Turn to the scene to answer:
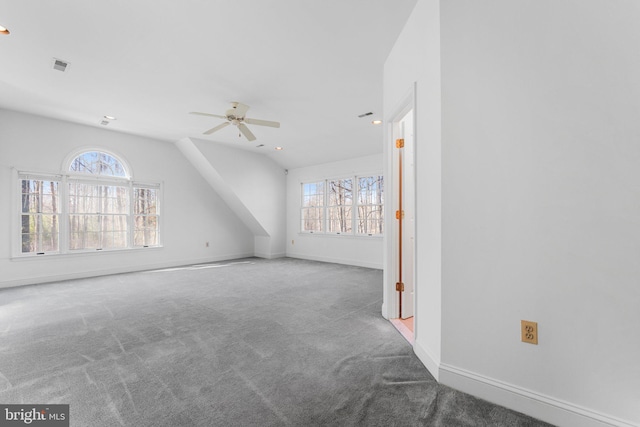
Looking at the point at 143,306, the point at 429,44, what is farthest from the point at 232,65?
the point at 143,306

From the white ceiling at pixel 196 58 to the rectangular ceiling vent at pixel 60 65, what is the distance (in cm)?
5

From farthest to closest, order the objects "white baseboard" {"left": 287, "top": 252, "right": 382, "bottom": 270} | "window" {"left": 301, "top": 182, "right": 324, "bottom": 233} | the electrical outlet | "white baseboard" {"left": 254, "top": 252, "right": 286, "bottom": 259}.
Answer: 1. "white baseboard" {"left": 254, "top": 252, "right": 286, "bottom": 259}
2. "window" {"left": 301, "top": 182, "right": 324, "bottom": 233}
3. "white baseboard" {"left": 287, "top": 252, "right": 382, "bottom": 270}
4. the electrical outlet

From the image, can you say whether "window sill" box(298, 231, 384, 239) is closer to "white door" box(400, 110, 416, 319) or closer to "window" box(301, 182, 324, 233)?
"window" box(301, 182, 324, 233)

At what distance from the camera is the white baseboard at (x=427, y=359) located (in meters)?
1.76

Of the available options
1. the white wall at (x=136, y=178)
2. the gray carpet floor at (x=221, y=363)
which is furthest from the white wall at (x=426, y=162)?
the white wall at (x=136, y=178)

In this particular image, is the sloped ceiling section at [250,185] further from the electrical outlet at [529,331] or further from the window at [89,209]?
the electrical outlet at [529,331]

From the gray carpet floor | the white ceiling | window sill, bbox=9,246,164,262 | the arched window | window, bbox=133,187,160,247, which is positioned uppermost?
the white ceiling

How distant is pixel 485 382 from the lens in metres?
1.57

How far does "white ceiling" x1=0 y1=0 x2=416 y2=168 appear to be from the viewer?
2.14m

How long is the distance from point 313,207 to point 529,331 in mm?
5953

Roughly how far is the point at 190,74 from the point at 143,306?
283 cm

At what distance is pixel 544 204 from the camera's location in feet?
4.64

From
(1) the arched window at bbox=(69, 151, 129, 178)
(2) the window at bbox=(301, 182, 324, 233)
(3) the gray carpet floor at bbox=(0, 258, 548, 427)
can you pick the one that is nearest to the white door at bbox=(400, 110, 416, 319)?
(3) the gray carpet floor at bbox=(0, 258, 548, 427)

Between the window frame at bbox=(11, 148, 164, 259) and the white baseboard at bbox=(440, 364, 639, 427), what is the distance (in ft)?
19.8
